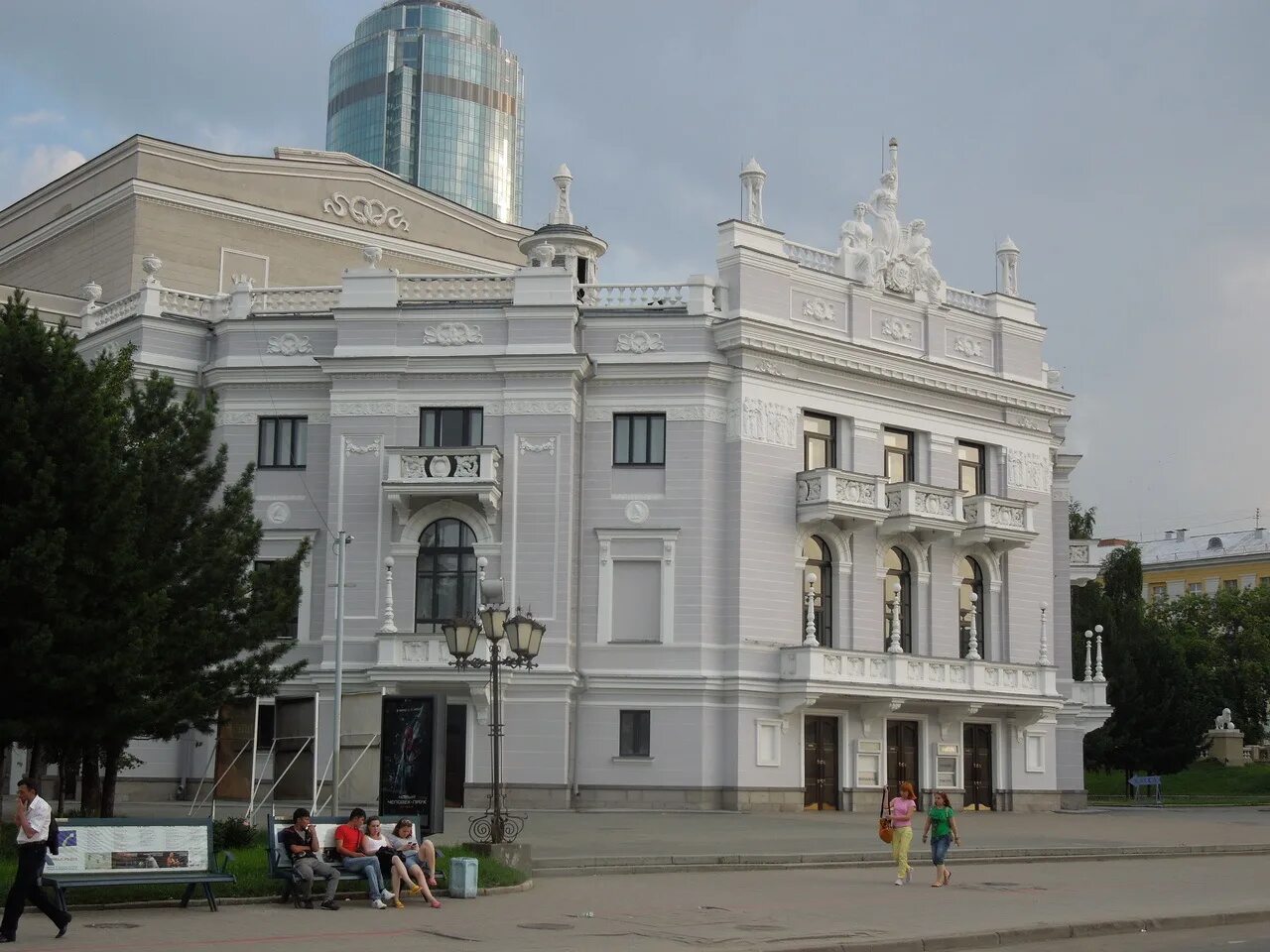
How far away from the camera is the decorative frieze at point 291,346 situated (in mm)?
46125

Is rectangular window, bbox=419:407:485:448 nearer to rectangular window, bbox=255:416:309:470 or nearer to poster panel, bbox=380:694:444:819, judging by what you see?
rectangular window, bbox=255:416:309:470

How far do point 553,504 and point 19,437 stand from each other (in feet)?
65.2

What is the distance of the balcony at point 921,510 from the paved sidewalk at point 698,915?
18607 mm

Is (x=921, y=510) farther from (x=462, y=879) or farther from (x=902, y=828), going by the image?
(x=462, y=879)

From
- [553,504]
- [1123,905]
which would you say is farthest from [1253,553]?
[1123,905]

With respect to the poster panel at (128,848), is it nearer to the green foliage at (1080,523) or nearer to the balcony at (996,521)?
the balcony at (996,521)

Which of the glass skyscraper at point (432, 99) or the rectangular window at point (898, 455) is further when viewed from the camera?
the glass skyscraper at point (432, 99)

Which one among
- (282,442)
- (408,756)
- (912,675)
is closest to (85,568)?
(408,756)

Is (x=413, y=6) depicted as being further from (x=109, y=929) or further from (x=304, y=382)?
(x=109, y=929)

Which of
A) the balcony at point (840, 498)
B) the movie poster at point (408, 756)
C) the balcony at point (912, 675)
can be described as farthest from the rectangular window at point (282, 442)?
the movie poster at point (408, 756)

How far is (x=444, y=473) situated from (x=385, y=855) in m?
22.0

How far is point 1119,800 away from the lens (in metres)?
68.2

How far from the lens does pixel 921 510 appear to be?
155ft

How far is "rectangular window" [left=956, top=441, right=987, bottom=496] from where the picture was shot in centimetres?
5014
